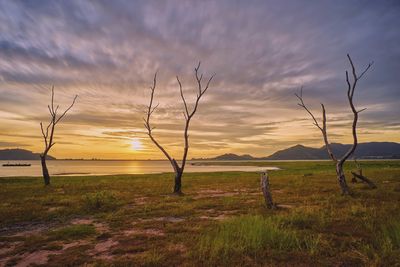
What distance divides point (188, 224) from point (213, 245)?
3733mm

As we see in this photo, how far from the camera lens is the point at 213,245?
8.61 m

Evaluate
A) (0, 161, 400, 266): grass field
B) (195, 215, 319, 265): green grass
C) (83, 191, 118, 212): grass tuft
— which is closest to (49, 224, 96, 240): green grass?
(0, 161, 400, 266): grass field

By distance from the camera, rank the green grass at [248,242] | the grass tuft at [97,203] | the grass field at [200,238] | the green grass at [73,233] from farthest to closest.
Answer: the grass tuft at [97,203]
the green grass at [73,233]
the green grass at [248,242]
the grass field at [200,238]

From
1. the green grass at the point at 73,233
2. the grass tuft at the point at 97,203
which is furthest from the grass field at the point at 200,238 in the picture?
the grass tuft at the point at 97,203

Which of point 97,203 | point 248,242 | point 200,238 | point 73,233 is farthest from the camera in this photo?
point 97,203

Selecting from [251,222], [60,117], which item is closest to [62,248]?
[251,222]

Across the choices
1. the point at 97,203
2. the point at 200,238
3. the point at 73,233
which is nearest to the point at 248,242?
the point at 200,238

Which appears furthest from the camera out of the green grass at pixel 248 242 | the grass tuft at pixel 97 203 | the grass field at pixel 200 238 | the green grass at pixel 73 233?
the grass tuft at pixel 97 203

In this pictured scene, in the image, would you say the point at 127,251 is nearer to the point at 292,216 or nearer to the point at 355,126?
the point at 292,216

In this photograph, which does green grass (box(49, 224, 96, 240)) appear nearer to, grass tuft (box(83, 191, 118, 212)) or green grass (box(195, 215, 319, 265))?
green grass (box(195, 215, 319, 265))

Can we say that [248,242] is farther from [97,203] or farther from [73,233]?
[97,203]

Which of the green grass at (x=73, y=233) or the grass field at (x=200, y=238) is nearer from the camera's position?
the grass field at (x=200, y=238)

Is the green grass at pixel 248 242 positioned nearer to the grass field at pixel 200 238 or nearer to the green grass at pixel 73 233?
the grass field at pixel 200 238

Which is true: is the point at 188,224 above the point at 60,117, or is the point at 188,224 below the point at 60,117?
below
